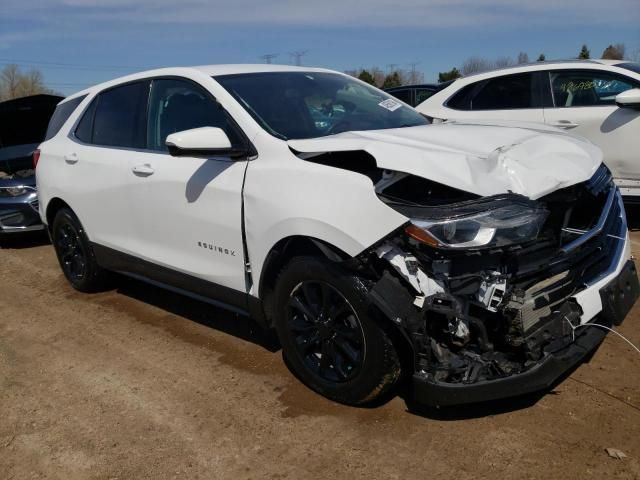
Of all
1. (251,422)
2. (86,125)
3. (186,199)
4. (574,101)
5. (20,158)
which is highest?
(86,125)

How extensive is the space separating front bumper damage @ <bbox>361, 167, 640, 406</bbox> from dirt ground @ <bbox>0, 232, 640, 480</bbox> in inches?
13.2

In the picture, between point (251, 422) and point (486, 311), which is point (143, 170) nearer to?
point (251, 422)

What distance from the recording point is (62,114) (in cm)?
537

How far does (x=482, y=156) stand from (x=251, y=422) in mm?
1814

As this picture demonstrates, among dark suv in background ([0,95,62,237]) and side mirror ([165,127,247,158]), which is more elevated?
side mirror ([165,127,247,158])

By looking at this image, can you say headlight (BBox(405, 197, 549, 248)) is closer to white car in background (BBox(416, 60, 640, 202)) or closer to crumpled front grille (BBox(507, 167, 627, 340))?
crumpled front grille (BBox(507, 167, 627, 340))

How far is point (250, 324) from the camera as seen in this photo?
14.7 ft

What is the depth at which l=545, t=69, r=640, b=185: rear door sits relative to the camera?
5969 millimetres

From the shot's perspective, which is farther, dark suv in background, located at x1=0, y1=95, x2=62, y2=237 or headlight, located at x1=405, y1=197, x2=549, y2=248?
dark suv in background, located at x1=0, y1=95, x2=62, y2=237

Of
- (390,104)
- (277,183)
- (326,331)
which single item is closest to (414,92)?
(390,104)

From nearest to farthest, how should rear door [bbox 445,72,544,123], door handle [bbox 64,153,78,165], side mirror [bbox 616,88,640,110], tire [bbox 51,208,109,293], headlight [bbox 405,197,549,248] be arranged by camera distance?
headlight [bbox 405,197,549,248] < door handle [bbox 64,153,78,165] < tire [bbox 51,208,109,293] < side mirror [bbox 616,88,640,110] < rear door [bbox 445,72,544,123]

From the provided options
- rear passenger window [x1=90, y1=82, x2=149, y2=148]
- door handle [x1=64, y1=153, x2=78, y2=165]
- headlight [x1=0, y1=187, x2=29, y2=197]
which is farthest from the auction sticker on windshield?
headlight [x1=0, y1=187, x2=29, y2=197]

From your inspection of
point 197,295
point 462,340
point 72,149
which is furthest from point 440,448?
point 72,149

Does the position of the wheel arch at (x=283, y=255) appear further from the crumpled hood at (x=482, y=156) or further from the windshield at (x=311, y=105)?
the windshield at (x=311, y=105)
